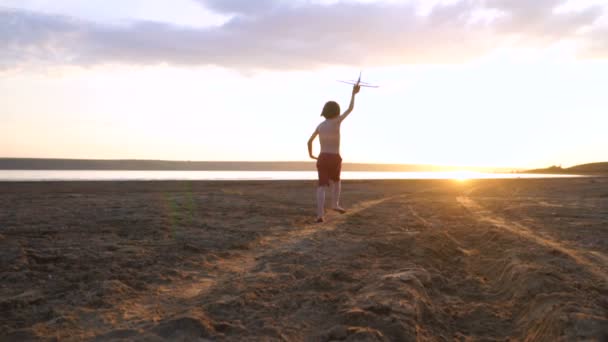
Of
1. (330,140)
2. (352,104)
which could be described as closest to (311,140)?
(330,140)

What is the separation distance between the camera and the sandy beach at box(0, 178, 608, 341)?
11.1ft

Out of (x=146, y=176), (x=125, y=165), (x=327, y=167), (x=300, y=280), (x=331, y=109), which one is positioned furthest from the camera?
(x=125, y=165)

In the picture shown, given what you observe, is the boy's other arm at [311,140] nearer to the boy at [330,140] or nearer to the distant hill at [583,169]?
the boy at [330,140]

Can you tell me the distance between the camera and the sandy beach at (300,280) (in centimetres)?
339

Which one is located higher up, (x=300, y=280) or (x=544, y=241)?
(x=544, y=241)

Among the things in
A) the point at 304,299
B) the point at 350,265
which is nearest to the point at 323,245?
the point at 350,265

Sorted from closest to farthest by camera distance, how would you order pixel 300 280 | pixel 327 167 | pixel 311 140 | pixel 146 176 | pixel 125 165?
pixel 300 280 → pixel 327 167 → pixel 311 140 → pixel 146 176 → pixel 125 165

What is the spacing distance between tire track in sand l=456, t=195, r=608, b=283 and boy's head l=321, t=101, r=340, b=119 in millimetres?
3608

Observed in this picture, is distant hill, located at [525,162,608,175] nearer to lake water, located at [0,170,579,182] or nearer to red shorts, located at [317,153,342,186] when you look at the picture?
lake water, located at [0,170,579,182]

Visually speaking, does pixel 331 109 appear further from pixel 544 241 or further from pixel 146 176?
pixel 146 176

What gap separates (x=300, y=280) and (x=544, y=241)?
13.0ft

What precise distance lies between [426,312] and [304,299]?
104 cm

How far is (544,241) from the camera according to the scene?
21.6 feet

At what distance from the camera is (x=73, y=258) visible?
5305mm
